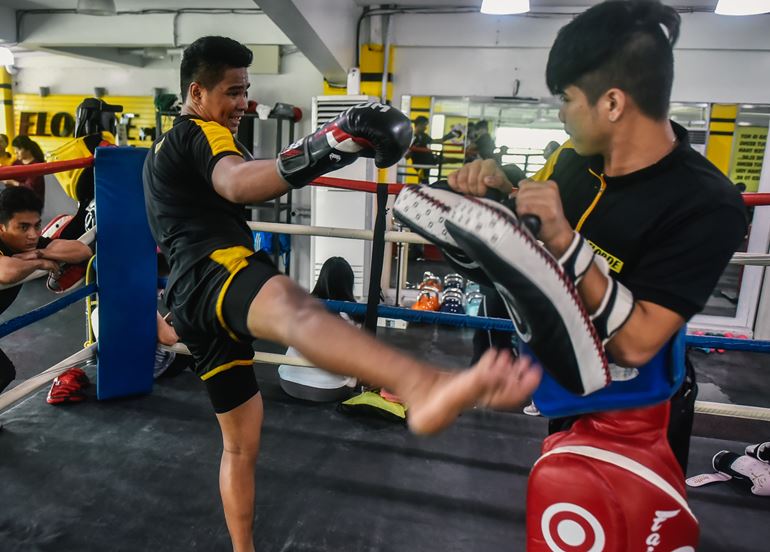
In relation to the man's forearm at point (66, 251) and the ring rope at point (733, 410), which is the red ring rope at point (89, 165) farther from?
the ring rope at point (733, 410)

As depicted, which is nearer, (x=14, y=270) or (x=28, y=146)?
(x=14, y=270)

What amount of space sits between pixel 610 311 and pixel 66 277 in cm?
227

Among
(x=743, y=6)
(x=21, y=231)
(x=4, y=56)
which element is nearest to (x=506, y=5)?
(x=743, y=6)

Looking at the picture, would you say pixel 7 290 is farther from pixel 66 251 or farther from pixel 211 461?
pixel 211 461

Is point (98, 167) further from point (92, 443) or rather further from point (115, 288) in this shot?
point (92, 443)

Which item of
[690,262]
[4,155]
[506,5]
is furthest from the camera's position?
[4,155]

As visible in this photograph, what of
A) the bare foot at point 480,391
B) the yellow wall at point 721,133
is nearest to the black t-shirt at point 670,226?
the bare foot at point 480,391

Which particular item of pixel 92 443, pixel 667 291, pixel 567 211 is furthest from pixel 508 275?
pixel 92 443

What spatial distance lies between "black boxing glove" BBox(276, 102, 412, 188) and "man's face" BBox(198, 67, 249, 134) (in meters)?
0.37

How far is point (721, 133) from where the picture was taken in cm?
517

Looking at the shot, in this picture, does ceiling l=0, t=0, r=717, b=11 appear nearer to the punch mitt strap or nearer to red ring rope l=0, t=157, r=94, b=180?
red ring rope l=0, t=157, r=94, b=180

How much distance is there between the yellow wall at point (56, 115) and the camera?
6809 millimetres

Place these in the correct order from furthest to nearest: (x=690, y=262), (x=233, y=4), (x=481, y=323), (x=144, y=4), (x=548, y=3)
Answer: (x=144, y=4) → (x=233, y=4) → (x=548, y=3) → (x=481, y=323) → (x=690, y=262)

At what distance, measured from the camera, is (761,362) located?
4.20 m
